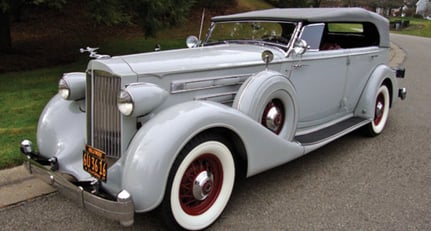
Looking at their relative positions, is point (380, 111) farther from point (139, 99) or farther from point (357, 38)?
point (139, 99)

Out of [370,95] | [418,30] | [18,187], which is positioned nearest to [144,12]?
[370,95]

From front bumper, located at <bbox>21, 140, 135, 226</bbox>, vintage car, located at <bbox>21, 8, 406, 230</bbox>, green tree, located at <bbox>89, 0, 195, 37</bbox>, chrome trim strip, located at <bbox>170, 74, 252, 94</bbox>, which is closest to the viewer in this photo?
front bumper, located at <bbox>21, 140, 135, 226</bbox>

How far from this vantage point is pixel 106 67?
2.91 metres

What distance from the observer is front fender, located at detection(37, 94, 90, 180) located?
3320 mm

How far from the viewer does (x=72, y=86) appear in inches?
133

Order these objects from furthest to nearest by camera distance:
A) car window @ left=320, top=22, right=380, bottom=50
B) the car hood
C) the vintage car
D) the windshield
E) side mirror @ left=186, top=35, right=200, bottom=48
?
car window @ left=320, top=22, right=380, bottom=50 < side mirror @ left=186, top=35, right=200, bottom=48 < the windshield < the car hood < the vintage car

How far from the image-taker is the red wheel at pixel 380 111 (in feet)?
17.0

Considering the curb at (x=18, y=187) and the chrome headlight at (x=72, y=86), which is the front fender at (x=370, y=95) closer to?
the chrome headlight at (x=72, y=86)

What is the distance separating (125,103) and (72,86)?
0.88 meters

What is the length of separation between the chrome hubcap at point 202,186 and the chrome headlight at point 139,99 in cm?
61

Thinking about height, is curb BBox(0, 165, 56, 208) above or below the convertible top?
below

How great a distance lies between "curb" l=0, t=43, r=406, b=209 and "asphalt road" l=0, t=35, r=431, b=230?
0.33 ft

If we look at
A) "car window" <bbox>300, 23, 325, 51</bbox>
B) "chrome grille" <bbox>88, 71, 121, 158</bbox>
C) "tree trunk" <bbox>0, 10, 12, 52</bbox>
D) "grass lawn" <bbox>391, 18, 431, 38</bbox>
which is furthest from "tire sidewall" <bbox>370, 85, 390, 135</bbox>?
"grass lawn" <bbox>391, 18, 431, 38</bbox>

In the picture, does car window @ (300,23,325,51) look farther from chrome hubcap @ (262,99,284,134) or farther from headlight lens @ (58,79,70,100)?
headlight lens @ (58,79,70,100)
